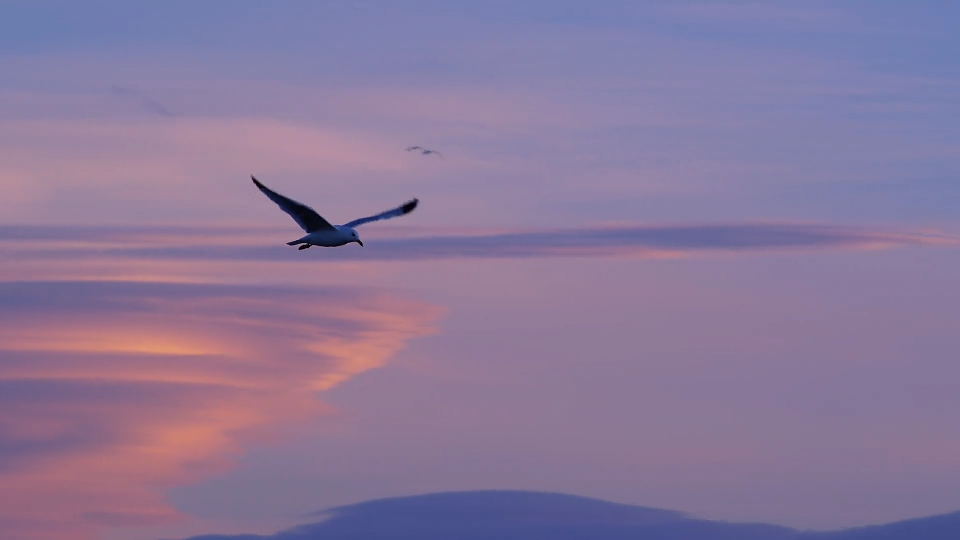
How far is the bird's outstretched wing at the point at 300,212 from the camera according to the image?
71312 millimetres

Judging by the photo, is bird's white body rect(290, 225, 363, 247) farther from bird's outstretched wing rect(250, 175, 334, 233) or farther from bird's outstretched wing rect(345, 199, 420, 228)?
bird's outstretched wing rect(345, 199, 420, 228)

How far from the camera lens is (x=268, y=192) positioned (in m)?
71.2

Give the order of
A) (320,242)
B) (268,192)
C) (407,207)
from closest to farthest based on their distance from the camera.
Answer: (268,192)
(320,242)
(407,207)

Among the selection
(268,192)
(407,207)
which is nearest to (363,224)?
(407,207)

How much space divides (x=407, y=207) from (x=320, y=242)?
23.7 feet

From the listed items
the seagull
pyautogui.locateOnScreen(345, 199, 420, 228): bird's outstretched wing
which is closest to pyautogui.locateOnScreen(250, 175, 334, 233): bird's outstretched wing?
the seagull

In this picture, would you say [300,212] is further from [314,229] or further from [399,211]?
[399,211]

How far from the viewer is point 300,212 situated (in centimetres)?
7406

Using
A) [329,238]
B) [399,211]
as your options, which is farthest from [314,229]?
[399,211]

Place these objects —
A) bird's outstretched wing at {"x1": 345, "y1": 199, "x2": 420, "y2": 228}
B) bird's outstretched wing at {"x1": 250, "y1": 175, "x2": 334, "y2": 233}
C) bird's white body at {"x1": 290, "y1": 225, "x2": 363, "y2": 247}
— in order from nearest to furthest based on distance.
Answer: bird's outstretched wing at {"x1": 250, "y1": 175, "x2": 334, "y2": 233} → bird's white body at {"x1": 290, "y1": 225, "x2": 363, "y2": 247} → bird's outstretched wing at {"x1": 345, "y1": 199, "x2": 420, "y2": 228}

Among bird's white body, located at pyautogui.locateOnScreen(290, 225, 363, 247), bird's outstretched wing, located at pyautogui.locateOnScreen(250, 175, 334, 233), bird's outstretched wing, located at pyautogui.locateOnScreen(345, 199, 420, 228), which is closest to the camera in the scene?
bird's outstretched wing, located at pyautogui.locateOnScreen(250, 175, 334, 233)

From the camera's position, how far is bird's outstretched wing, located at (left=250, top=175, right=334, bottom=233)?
71312 millimetres

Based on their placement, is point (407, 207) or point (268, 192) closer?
point (268, 192)

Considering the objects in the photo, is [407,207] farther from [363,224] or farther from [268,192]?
[268,192]
